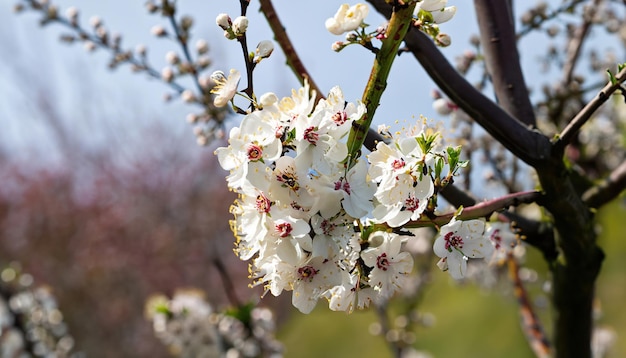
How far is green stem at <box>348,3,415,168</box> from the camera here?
2.51ft

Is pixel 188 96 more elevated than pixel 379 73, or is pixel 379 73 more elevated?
pixel 379 73

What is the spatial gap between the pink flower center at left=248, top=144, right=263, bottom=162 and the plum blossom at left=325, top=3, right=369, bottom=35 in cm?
18

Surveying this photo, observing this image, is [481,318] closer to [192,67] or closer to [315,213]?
[192,67]

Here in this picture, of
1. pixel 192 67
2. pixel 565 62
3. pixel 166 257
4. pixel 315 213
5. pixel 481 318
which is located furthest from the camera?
pixel 166 257

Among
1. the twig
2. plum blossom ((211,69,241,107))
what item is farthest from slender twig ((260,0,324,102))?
the twig

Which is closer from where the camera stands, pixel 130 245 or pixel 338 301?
pixel 338 301

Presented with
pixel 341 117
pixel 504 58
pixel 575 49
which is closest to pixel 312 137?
pixel 341 117

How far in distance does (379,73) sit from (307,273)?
10.9 inches

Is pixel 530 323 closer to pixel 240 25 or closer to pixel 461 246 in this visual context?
pixel 461 246

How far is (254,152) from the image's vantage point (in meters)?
0.75

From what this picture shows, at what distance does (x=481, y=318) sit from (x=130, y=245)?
722 centimetres

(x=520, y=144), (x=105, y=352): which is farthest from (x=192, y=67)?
(x=105, y=352)

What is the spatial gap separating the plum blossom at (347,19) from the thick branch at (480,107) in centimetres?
29

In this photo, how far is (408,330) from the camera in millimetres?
2625
